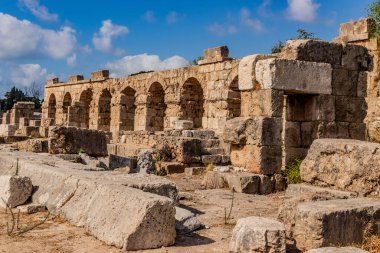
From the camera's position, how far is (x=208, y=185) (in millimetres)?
8406

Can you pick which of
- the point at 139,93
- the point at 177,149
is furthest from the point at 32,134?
the point at 177,149

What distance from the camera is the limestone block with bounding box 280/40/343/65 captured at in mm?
8469

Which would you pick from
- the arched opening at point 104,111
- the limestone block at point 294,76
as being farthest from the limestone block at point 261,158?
the arched opening at point 104,111

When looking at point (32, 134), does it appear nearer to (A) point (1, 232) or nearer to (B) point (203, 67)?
(B) point (203, 67)

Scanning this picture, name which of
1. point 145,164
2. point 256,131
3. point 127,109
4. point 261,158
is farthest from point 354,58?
point 127,109

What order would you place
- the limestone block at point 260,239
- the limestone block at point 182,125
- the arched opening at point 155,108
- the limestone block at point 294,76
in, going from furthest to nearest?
the arched opening at point 155,108 → the limestone block at point 182,125 → the limestone block at point 294,76 → the limestone block at point 260,239

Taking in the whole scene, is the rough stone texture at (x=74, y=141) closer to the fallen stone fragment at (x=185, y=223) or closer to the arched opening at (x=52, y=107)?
the fallen stone fragment at (x=185, y=223)

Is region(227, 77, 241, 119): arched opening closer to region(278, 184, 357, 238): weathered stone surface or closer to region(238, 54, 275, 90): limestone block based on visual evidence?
Result: region(238, 54, 275, 90): limestone block

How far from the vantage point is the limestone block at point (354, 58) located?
9031 mm

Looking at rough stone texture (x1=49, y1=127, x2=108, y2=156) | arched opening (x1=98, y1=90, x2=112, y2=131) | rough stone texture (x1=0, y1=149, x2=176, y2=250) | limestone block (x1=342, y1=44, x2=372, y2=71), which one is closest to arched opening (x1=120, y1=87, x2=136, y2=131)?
arched opening (x1=98, y1=90, x2=112, y2=131)

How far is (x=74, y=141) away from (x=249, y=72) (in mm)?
3886

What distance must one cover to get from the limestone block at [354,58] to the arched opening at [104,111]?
1831 cm

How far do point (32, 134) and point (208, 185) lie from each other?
49.3 ft

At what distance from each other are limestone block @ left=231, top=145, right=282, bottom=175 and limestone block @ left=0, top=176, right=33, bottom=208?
13.7ft
